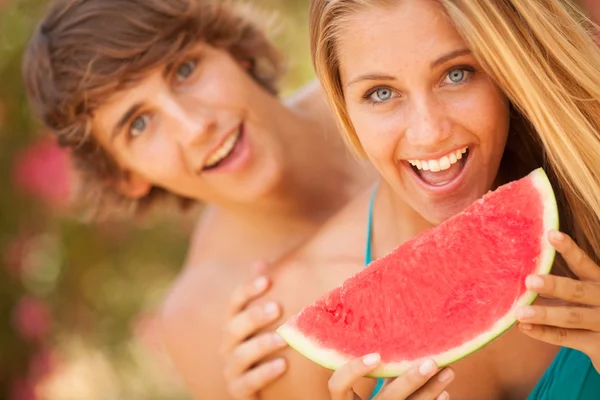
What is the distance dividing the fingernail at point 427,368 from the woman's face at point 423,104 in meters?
0.42

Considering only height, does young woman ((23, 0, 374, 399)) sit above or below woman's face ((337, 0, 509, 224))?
below

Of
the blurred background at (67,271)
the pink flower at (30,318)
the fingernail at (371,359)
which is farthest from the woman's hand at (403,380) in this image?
the pink flower at (30,318)

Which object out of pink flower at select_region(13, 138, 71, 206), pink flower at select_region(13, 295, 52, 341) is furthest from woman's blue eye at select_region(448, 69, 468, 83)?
pink flower at select_region(13, 295, 52, 341)

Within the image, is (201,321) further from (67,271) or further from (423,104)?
(67,271)

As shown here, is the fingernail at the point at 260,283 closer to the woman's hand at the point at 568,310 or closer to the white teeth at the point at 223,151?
the white teeth at the point at 223,151

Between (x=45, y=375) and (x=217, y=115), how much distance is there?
2799 mm

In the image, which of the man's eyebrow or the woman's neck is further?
the man's eyebrow

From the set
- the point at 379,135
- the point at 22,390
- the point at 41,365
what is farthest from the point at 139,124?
the point at 22,390

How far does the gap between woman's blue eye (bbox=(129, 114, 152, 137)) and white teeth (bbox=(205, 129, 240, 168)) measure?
0.25m

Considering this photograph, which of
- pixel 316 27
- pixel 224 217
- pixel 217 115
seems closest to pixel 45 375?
pixel 224 217

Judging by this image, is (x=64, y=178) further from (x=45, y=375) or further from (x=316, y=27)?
(x=316, y=27)

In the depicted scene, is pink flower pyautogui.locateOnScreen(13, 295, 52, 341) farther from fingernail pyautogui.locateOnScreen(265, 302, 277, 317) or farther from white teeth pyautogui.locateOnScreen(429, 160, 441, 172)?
white teeth pyautogui.locateOnScreen(429, 160, 441, 172)

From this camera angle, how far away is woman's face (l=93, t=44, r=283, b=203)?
2775 mm

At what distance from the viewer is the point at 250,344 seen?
2359 millimetres
